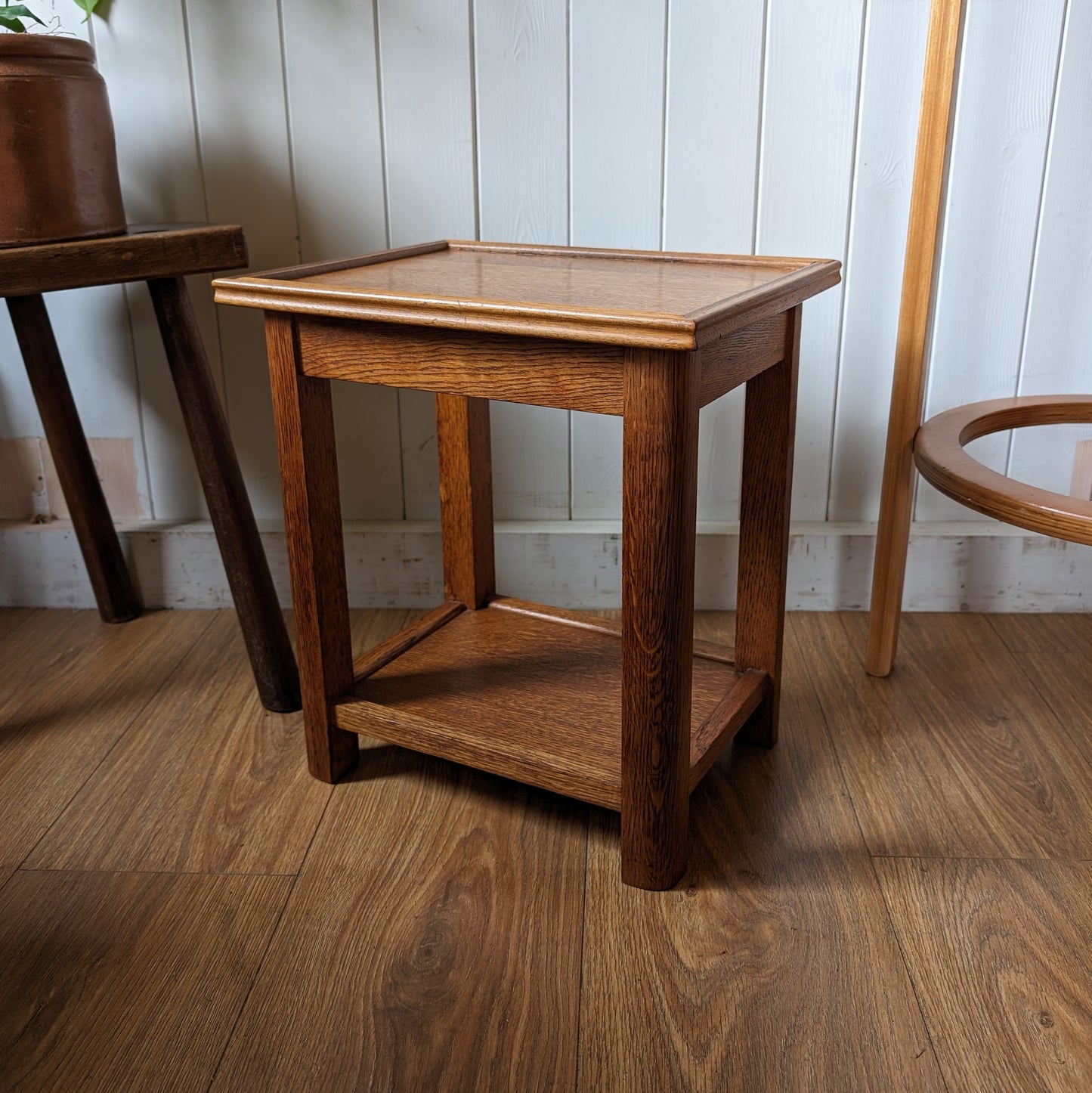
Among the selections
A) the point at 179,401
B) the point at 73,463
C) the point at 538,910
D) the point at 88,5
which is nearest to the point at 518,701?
the point at 538,910

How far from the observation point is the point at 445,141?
1.42 m

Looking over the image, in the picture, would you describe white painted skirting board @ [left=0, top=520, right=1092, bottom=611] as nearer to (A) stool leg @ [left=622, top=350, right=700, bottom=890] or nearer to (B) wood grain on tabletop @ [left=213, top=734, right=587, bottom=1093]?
(B) wood grain on tabletop @ [left=213, top=734, right=587, bottom=1093]

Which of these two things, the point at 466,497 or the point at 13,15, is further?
the point at 466,497

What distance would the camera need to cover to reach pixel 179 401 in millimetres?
1374

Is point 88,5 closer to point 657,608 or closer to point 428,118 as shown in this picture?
point 428,118

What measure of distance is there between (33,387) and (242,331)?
288mm

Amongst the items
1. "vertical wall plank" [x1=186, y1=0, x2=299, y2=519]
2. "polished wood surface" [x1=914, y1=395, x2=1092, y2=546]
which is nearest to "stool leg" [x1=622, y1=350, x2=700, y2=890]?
"polished wood surface" [x1=914, y1=395, x2=1092, y2=546]

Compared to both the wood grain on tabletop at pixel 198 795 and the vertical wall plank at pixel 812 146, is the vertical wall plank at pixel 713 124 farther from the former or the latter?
the wood grain on tabletop at pixel 198 795

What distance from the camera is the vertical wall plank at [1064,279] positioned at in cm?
133

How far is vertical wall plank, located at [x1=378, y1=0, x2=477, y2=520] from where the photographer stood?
53.9 inches

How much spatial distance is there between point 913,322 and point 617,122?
0.47 metres

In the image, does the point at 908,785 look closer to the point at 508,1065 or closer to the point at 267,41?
the point at 508,1065

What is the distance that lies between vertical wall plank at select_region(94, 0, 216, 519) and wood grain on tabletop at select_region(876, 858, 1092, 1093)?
45.4 inches

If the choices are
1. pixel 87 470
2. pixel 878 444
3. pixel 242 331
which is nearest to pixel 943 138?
pixel 878 444
